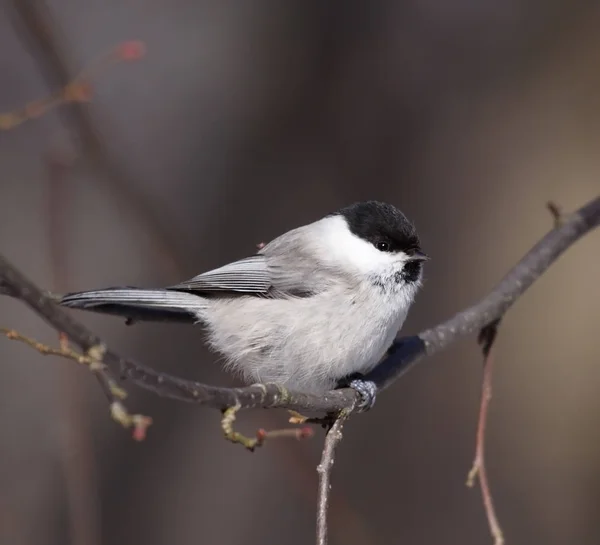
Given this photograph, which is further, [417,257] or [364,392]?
[417,257]

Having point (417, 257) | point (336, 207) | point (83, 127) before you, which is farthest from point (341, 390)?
point (336, 207)

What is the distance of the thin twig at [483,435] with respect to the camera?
190 centimetres

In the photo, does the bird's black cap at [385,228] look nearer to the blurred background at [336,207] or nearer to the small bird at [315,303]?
the small bird at [315,303]

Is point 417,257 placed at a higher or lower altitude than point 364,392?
higher

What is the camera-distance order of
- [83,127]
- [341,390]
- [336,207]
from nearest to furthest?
1. [341,390]
2. [83,127]
3. [336,207]

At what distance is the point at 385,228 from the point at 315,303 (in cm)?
33

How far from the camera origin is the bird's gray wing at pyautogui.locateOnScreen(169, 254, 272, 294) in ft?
7.93

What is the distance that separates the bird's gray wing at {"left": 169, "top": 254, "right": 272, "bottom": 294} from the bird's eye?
37 centimetres

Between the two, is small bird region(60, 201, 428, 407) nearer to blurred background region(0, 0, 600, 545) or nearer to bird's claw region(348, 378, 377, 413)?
bird's claw region(348, 378, 377, 413)

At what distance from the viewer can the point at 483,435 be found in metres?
2.17

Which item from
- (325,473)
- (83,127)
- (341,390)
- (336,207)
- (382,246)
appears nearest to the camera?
(325,473)

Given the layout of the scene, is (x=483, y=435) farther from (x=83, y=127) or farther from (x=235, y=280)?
(x=83, y=127)

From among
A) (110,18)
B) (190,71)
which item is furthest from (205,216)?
(110,18)

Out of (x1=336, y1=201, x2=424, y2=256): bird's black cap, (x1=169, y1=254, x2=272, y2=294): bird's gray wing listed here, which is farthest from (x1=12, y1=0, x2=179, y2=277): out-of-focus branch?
(x1=336, y1=201, x2=424, y2=256): bird's black cap
